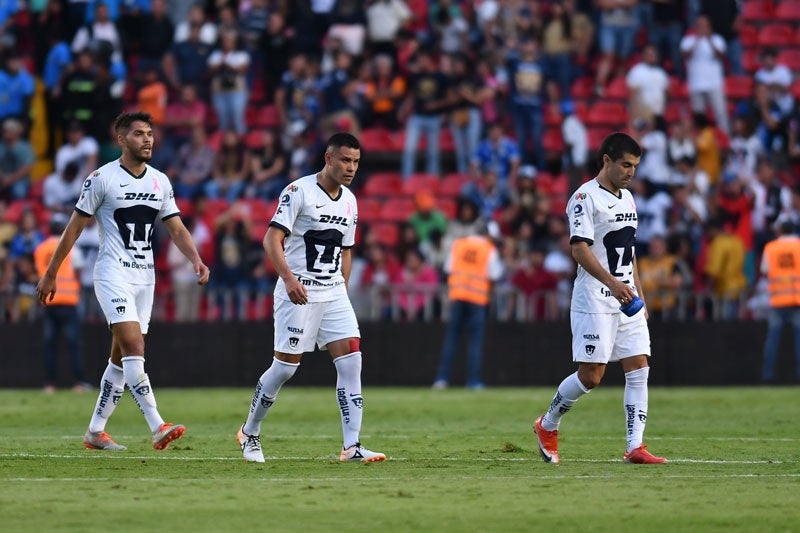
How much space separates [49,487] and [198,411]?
8.45m

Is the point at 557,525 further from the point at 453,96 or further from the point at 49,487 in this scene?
the point at 453,96

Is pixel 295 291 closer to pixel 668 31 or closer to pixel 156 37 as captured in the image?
pixel 156 37

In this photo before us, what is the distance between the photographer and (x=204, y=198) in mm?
24406

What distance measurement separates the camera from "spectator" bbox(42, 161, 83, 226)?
24109 mm

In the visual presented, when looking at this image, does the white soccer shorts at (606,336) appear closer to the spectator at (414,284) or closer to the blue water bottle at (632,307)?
the blue water bottle at (632,307)

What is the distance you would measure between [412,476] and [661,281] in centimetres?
1332

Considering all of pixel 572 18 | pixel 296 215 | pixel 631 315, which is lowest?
pixel 631 315

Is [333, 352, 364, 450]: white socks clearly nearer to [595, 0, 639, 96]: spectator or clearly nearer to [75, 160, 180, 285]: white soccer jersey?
[75, 160, 180, 285]: white soccer jersey

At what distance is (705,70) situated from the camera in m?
26.0

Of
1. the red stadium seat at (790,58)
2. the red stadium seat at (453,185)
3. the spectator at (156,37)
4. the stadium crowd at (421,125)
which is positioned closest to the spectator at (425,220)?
the stadium crowd at (421,125)

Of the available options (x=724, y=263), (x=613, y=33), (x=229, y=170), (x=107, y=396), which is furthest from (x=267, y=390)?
(x=613, y=33)

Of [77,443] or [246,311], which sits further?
[246,311]

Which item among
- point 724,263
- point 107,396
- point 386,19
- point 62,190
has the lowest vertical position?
point 107,396

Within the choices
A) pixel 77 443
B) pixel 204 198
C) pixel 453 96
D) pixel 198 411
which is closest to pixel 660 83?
pixel 453 96
